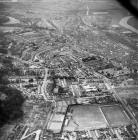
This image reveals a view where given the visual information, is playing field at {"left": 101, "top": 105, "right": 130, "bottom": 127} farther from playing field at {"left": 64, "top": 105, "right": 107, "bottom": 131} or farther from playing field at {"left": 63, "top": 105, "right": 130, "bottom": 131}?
playing field at {"left": 64, "top": 105, "right": 107, "bottom": 131}

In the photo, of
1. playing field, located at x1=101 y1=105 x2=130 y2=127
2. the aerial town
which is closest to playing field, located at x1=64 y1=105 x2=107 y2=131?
the aerial town

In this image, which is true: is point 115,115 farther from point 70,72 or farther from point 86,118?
point 70,72

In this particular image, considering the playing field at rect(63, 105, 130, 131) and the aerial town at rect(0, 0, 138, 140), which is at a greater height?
the aerial town at rect(0, 0, 138, 140)

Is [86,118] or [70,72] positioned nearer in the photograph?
[86,118]

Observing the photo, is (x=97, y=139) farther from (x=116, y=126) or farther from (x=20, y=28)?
(x=20, y=28)

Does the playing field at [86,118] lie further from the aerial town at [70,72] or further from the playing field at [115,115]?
the playing field at [115,115]

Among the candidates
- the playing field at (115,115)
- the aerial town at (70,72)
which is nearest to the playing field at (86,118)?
the aerial town at (70,72)

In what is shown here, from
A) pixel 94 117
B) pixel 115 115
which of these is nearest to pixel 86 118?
pixel 94 117

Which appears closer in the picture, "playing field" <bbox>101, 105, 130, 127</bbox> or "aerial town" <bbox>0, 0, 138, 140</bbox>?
"aerial town" <bbox>0, 0, 138, 140</bbox>

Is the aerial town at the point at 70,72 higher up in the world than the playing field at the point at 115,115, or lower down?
higher up
